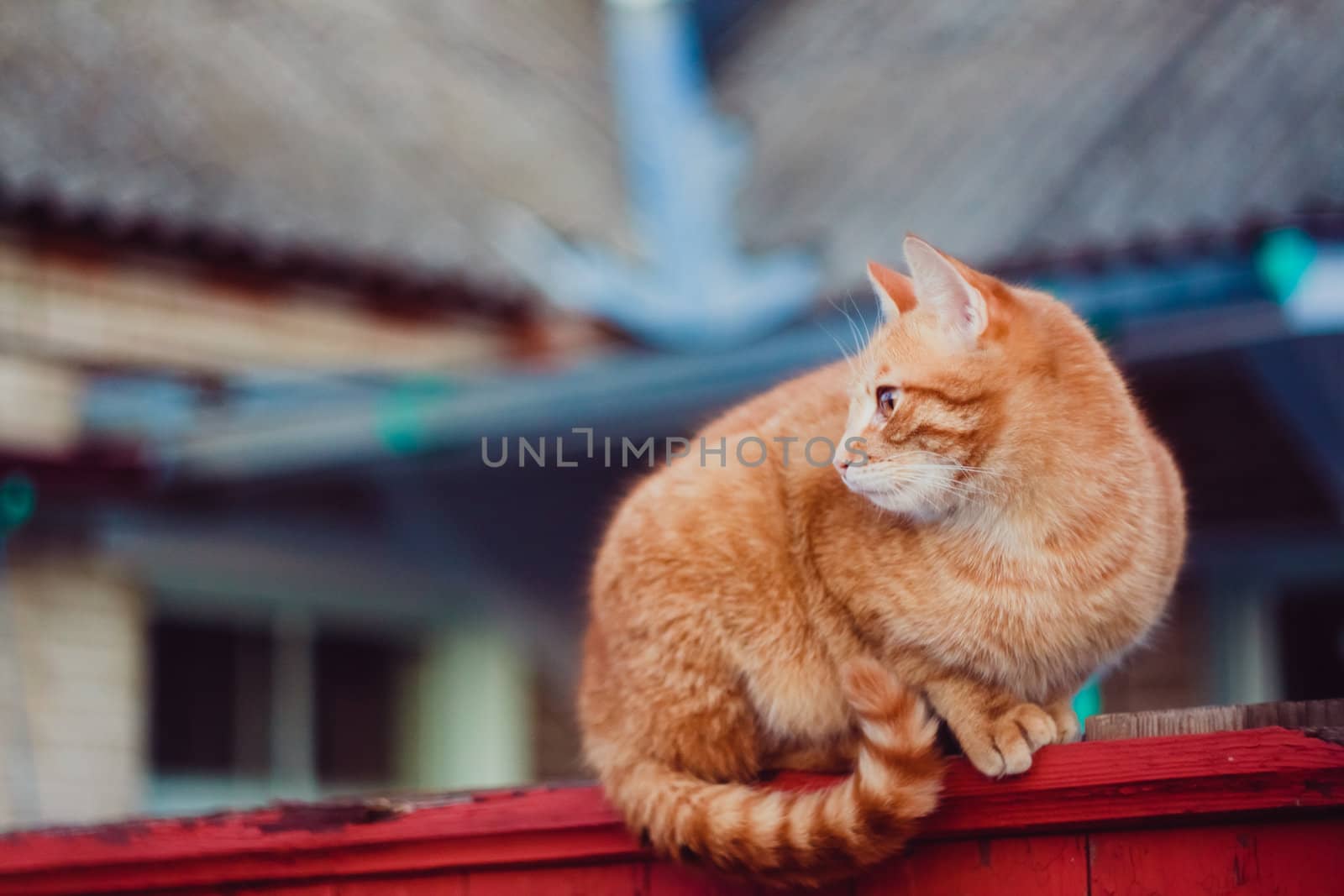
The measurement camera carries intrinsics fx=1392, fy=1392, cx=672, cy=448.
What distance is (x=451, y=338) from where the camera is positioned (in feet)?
20.0

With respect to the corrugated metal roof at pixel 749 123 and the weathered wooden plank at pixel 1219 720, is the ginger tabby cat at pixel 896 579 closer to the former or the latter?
the weathered wooden plank at pixel 1219 720

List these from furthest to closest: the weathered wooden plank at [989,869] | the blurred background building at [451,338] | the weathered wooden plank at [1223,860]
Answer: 1. the blurred background building at [451,338]
2. the weathered wooden plank at [989,869]
3. the weathered wooden plank at [1223,860]

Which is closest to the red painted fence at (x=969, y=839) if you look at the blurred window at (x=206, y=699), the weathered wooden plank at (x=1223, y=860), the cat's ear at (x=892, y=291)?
the weathered wooden plank at (x=1223, y=860)

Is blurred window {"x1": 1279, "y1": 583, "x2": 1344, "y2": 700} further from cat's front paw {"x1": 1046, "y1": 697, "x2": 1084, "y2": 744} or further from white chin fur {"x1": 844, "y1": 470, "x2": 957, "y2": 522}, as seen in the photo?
white chin fur {"x1": 844, "y1": 470, "x2": 957, "y2": 522}

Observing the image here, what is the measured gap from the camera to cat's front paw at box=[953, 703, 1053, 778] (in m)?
1.48

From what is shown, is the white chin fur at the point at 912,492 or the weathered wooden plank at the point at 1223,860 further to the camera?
the white chin fur at the point at 912,492

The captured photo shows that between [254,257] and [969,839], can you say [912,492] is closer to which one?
[969,839]

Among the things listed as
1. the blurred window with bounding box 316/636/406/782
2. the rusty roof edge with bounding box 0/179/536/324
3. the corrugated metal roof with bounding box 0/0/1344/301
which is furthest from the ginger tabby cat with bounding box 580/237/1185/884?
the blurred window with bounding box 316/636/406/782

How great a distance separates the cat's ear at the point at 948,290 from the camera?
5.59 feet

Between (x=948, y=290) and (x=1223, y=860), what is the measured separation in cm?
74

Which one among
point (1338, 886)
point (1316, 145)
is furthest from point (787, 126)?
point (1338, 886)

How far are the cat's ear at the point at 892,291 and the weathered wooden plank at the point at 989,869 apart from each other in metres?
0.71

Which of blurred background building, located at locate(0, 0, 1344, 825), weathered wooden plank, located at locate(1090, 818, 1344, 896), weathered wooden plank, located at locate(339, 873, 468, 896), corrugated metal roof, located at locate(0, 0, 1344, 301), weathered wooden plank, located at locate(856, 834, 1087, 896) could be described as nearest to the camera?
weathered wooden plank, located at locate(1090, 818, 1344, 896)

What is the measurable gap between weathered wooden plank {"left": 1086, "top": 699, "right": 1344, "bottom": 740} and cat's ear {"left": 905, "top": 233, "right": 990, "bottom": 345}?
497 millimetres
